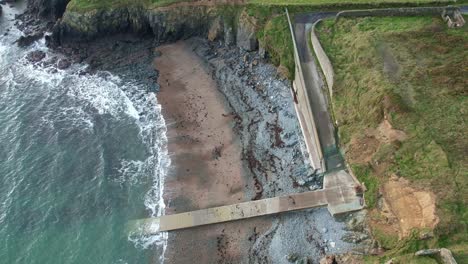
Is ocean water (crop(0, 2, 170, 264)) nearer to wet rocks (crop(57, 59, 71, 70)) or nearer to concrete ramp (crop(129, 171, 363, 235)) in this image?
wet rocks (crop(57, 59, 71, 70))

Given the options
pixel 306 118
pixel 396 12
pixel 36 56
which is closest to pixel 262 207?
pixel 306 118

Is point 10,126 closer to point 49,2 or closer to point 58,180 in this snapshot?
point 58,180

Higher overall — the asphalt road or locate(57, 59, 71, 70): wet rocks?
the asphalt road

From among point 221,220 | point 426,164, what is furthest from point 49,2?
point 426,164

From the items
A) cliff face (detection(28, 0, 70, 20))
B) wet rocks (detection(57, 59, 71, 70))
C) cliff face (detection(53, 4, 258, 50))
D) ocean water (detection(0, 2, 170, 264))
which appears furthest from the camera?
cliff face (detection(28, 0, 70, 20))

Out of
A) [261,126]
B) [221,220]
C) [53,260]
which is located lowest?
[53,260]

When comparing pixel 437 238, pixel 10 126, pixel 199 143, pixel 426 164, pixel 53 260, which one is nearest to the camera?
pixel 437 238

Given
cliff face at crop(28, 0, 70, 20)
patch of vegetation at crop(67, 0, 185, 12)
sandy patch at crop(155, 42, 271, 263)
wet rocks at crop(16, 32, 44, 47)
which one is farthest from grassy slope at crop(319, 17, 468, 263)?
wet rocks at crop(16, 32, 44, 47)
